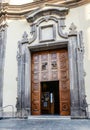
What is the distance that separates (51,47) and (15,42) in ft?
7.07

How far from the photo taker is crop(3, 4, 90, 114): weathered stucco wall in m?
10.6

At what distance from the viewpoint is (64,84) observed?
10.9 m

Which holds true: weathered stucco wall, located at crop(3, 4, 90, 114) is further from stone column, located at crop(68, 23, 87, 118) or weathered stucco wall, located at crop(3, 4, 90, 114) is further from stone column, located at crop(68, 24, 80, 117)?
stone column, located at crop(68, 24, 80, 117)

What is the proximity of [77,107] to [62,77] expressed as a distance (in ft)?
5.99

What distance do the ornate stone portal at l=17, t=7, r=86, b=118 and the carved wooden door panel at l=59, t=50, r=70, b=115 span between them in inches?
20.2

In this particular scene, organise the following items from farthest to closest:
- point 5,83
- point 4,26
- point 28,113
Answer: point 4,26, point 5,83, point 28,113

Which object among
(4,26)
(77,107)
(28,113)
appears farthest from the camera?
(4,26)

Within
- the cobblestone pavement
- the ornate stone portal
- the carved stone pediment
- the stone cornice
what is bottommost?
the cobblestone pavement

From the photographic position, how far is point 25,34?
469 inches

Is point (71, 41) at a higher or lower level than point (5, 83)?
higher

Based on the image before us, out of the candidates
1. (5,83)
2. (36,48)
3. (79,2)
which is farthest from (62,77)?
(79,2)

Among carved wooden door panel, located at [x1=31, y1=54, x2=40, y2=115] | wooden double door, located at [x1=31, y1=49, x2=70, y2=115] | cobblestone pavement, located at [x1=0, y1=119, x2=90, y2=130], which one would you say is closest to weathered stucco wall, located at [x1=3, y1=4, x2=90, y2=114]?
carved wooden door panel, located at [x1=31, y1=54, x2=40, y2=115]

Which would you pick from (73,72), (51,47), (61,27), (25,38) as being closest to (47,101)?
(73,72)

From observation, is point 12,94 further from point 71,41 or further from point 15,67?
point 71,41
